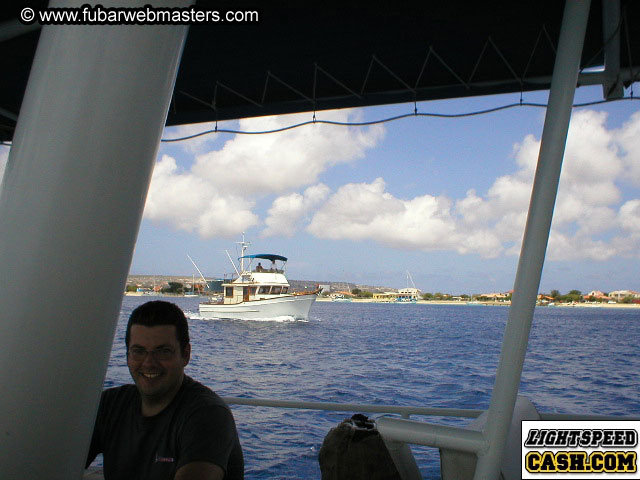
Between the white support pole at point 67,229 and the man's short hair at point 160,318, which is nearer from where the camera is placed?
the white support pole at point 67,229

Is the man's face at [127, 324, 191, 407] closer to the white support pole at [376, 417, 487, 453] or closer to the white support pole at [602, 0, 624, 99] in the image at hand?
the white support pole at [376, 417, 487, 453]

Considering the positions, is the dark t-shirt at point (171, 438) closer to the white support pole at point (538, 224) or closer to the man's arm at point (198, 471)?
the man's arm at point (198, 471)

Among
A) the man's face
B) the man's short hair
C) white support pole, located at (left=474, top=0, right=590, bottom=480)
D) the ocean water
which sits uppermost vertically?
white support pole, located at (left=474, top=0, right=590, bottom=480)

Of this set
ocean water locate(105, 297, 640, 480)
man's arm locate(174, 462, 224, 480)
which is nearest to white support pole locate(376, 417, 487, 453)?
man's arm locate(174, 462, 224, 480)

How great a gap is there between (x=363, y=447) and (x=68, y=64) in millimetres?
2095

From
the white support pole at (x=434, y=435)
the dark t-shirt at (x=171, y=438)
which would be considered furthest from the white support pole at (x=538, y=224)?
the dark t-shirt at (x=171, y=438)

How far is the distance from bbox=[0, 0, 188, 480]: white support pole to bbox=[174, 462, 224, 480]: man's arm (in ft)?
2.26

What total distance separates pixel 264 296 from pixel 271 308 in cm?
120

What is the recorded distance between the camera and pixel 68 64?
0.55 meters

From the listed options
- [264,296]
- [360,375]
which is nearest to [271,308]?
[264,296]

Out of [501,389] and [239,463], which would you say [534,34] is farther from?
[239,463]

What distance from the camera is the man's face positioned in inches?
51.7

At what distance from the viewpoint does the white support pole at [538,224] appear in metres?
1.81

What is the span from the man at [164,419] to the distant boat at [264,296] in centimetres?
4306
